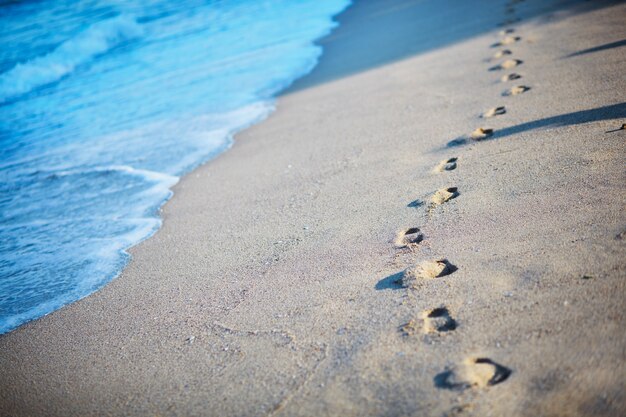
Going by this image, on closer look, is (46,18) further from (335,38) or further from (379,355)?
(379,355)

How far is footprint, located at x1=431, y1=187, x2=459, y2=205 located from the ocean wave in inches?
504

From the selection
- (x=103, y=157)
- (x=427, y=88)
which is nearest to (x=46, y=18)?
(x=103, y=157)

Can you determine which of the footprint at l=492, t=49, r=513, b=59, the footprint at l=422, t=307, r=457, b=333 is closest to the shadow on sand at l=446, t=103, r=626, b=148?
the footprint at l=422, t=307, r=457, b=333

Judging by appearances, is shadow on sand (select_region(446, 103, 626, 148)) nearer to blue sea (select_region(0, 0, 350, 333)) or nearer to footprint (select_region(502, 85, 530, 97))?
footprint (select_region(502, 85, 530, 97))

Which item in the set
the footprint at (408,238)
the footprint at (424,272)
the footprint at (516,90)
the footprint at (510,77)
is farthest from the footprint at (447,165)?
the footprint at (510,77)

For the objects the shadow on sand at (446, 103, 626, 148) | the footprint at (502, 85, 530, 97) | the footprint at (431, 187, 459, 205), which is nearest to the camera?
the footprint at (431, 187, 459, 205)

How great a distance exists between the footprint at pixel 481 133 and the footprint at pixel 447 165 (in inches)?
16.1

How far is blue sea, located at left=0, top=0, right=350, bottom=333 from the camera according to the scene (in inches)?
145

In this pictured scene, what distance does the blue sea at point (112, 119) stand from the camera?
3.68 m

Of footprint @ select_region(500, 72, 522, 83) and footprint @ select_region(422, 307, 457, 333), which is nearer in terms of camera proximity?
footprint @ select_region(422, 307, 457, 333)

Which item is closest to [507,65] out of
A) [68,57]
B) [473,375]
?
[473,375]

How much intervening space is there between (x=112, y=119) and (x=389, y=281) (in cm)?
697

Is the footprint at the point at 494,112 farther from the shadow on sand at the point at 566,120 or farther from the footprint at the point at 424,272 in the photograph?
the footprint at the point at 424,272

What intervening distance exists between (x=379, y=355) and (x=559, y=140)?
2.24 m
